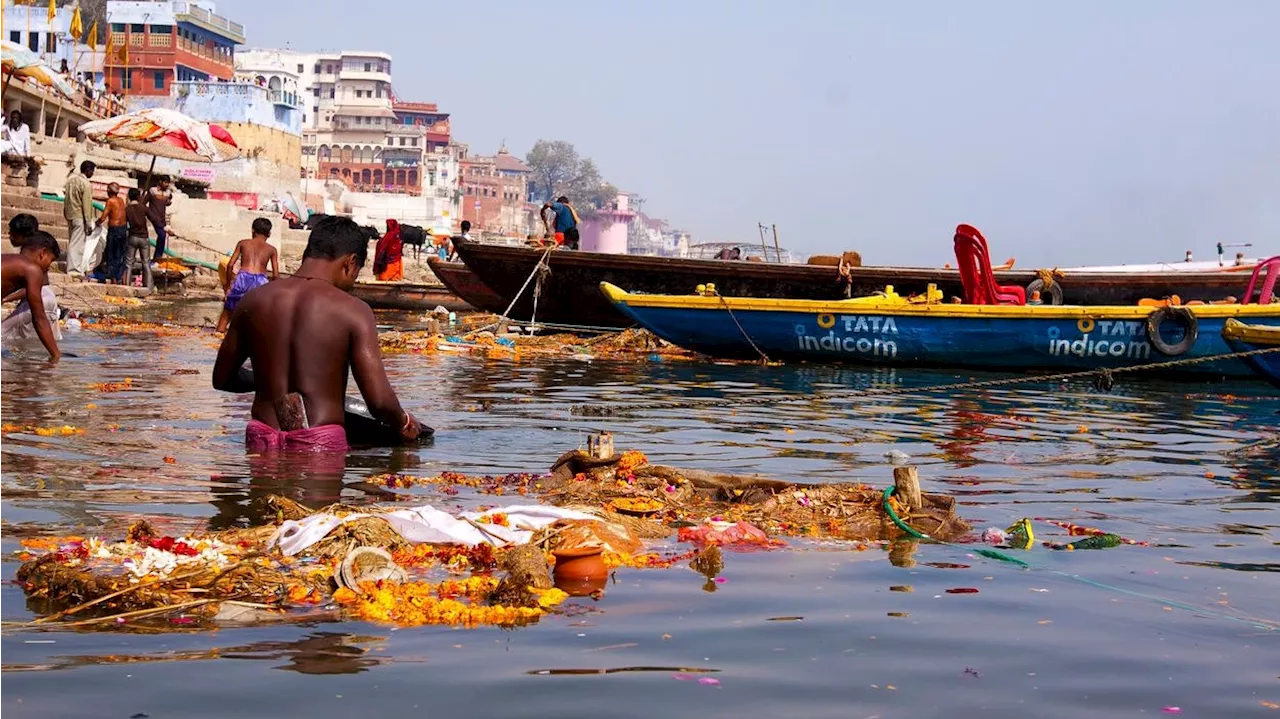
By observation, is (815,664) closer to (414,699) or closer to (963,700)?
(963,700)

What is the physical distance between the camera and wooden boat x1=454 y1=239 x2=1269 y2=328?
1973cm

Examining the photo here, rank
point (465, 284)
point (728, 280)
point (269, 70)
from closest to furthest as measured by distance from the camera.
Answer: point (728, 280) → point (465, 284) → point (269, 70)

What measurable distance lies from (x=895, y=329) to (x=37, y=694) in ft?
47.2

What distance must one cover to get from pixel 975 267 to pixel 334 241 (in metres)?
11.5

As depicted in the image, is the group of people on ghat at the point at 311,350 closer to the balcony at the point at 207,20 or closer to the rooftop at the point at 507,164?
the balcony at the point at 207,20

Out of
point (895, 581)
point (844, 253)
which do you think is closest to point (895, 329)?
point (844, 253)

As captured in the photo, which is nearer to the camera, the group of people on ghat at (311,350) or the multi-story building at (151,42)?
the group of people on ghat at (311,350)

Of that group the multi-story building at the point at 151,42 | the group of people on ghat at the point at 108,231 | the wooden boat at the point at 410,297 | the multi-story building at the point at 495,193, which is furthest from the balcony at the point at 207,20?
the group of people on ghat at the point at 108,231

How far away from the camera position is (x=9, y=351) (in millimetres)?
13062

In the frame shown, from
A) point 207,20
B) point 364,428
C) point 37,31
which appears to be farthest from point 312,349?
point 207,20

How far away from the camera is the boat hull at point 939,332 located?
1664 centimetres

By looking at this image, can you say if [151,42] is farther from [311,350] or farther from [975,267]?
[311,350]

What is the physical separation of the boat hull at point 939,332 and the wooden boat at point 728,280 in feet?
8.84

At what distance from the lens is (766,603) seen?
16.8 feet
